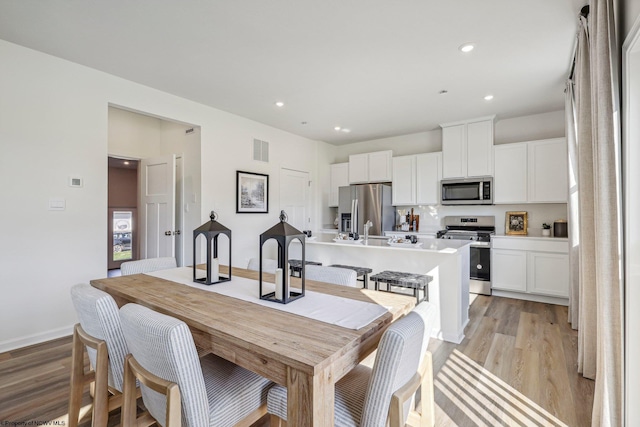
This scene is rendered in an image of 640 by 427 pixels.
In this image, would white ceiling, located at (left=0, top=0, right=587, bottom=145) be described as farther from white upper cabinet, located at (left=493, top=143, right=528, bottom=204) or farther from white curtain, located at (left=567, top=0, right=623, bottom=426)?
white curtain, located at (left=567, top=0, right=623, bottom=426)

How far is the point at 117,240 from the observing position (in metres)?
6.18

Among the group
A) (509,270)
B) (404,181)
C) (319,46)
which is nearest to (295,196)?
(404,181)

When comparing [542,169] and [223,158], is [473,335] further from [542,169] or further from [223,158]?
[223,158]

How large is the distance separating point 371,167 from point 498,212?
2249mm

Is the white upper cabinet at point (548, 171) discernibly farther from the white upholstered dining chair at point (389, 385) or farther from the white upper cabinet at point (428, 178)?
the white upholstered dining chair at point (389, 385)

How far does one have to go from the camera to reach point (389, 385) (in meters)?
1.01

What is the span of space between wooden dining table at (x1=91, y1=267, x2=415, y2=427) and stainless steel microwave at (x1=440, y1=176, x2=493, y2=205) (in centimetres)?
367

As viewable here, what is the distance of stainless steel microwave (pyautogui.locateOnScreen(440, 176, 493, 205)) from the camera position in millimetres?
4590

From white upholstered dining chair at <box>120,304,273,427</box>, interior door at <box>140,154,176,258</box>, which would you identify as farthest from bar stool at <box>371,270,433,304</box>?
interior door at <box>140,154,176,258</box>

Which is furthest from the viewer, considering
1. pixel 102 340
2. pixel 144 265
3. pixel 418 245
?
pixel 418 245

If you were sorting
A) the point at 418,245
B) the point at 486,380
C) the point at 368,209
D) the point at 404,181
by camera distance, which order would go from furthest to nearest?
the point at 368,209 < the point at 404,181 < the point at 418,245 < the point at 486,380

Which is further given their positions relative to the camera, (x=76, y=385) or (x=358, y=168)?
(x=358, y=168)

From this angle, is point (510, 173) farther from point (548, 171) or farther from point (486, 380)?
point (486, 380)

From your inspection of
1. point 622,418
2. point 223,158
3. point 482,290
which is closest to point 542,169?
point 482,290
